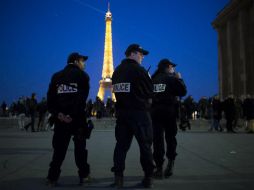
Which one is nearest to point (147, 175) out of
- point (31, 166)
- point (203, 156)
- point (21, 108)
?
point (31, 166)

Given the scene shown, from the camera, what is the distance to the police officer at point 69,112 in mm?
6445

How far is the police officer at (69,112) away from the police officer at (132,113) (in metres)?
0.50

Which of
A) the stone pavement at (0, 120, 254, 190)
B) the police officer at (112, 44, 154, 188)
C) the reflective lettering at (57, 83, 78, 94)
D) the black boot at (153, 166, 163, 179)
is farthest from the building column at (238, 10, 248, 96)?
the reflective lettering at (57, 83, 78, 94)

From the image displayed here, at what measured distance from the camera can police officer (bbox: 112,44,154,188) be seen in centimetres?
621

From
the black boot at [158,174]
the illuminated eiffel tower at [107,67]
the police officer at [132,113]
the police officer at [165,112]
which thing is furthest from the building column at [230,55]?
the police officer at [132,113]

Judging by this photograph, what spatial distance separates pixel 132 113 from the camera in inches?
247

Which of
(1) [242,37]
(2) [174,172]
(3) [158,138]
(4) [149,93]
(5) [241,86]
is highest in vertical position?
(1) [242,37]

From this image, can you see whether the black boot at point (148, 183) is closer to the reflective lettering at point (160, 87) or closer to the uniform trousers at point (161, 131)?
the uniform trousers at point (161, 131)

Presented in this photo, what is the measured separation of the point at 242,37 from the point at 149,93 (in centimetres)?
3720

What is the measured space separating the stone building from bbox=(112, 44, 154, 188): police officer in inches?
1341

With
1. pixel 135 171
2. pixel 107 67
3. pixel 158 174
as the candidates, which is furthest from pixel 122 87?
pixel 107 67

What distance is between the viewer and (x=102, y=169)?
318 inches

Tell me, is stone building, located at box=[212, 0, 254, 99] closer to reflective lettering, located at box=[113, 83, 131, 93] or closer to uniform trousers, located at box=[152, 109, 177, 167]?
uniform trousers, located at box=[152, 109, 177, 167]

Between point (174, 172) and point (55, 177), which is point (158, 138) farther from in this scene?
point (55, 177)
